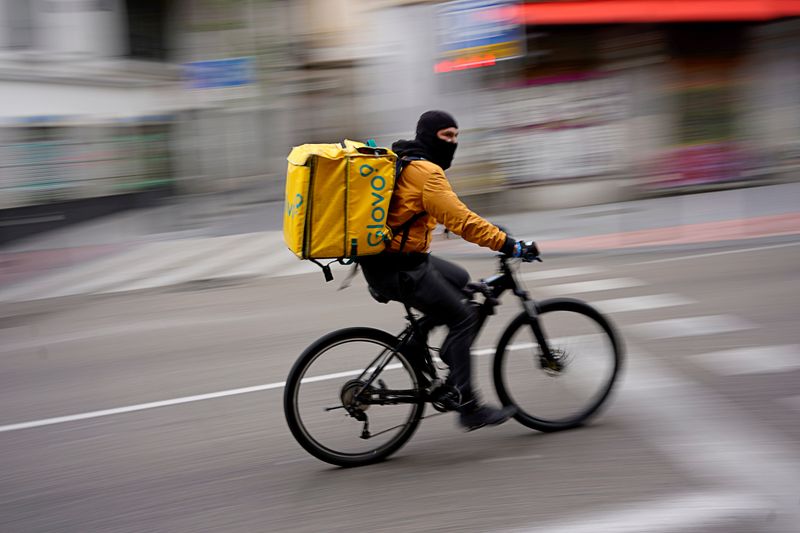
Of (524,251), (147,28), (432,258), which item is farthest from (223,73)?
(524,251)

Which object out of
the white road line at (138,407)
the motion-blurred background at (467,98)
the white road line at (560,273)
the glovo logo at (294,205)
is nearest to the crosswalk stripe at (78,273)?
the motion-blurred background at (467,98)

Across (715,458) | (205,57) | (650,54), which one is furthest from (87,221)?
(715,458)

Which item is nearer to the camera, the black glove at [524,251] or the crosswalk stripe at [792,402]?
the black glove at [524,251]

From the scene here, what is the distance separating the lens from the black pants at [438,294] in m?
4.55

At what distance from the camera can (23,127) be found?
15969 mm

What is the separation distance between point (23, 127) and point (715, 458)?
1462 centimetres

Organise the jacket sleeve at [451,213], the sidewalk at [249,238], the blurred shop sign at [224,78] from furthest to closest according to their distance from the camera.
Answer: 1. the blurred shop sign at [224,78]
2. the sidewalk at [249,238]
3. the jacket sleeve at [451,213]

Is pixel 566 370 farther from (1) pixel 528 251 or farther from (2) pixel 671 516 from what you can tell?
(2) pixel 671 516

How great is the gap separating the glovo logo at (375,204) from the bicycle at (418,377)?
0.45 m

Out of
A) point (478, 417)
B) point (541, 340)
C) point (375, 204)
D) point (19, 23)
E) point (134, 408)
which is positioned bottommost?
point (134, 408)

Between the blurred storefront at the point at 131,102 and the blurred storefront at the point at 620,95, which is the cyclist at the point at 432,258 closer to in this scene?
the blurred storefront at the point at 620,95

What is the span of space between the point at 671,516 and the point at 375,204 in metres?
1.97

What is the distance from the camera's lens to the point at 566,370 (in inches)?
199

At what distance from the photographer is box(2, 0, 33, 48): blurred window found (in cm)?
1670
